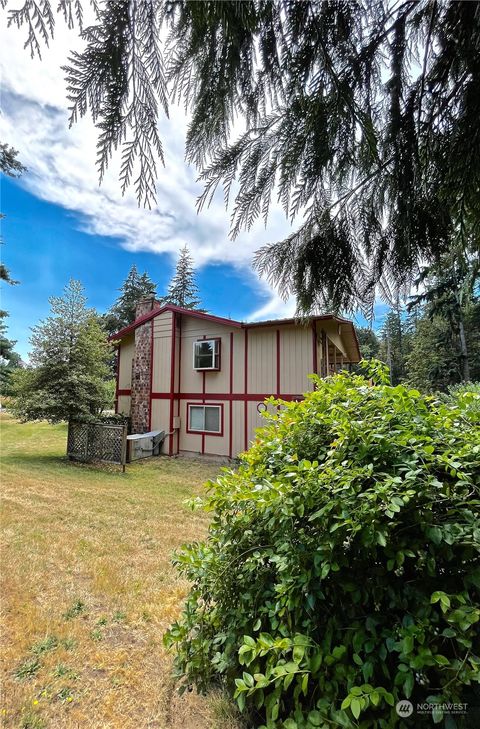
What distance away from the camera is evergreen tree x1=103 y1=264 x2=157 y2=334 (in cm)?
2844

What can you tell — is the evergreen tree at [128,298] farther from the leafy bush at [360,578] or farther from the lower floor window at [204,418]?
the leafy bush at [360,578]

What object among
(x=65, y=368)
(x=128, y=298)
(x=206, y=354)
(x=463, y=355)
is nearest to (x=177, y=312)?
(x=206, y=354)

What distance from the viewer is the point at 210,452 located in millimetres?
10289

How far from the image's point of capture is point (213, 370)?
10359 mm

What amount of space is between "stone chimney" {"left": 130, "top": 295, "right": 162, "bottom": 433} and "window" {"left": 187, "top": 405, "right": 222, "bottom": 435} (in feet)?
5.36

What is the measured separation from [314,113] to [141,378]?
11.0 metres

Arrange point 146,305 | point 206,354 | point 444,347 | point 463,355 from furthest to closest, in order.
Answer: point 444,347 → point 463,355 → point 146,305 → point 206,354

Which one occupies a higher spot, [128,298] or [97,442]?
[128,298]

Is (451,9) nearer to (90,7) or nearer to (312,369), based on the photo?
(90,7)

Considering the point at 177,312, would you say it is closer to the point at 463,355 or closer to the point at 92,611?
the point at 92,611

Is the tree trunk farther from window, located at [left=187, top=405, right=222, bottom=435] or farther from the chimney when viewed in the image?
the chimney

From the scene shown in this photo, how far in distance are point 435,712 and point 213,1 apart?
89.2 inches

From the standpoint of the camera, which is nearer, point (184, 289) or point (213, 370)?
point (213, 370)

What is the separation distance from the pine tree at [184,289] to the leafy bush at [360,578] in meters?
29.0
